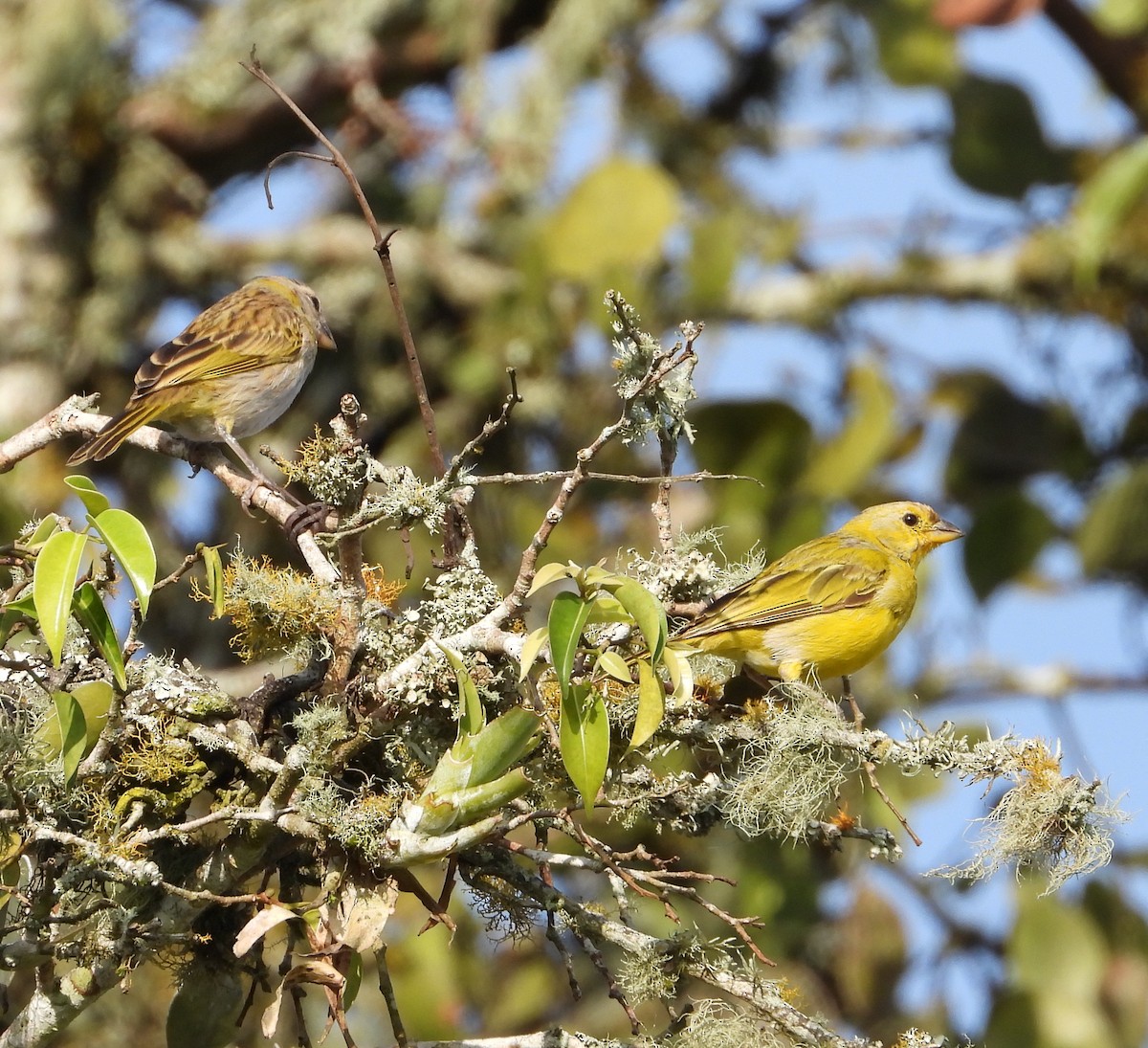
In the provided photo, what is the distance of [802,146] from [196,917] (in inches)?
321

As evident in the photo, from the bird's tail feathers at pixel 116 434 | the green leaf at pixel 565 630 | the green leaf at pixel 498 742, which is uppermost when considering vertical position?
the green leaf at pixel 565 630

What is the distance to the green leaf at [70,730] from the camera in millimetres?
2596

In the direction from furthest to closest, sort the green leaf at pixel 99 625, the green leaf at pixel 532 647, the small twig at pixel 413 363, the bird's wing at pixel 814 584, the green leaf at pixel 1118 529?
the green leaf at pixel 1118 529
the bird's wing at pixel 814 584
the small twig at pixel 413 363
the green leaf at pixel 99 625
the green leaf at pixel 532 647

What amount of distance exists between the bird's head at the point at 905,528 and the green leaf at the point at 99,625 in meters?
3.66

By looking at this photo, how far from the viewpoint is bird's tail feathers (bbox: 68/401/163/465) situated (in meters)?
4.80

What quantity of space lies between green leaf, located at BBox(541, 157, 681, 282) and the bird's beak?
2482 millimetres

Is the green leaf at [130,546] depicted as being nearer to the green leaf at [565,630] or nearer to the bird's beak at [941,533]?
the green leaf at [565,630]

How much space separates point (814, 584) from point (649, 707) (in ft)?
8.66

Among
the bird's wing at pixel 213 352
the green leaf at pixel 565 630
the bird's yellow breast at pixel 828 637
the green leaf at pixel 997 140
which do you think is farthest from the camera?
the green leaf at pixel 997 140

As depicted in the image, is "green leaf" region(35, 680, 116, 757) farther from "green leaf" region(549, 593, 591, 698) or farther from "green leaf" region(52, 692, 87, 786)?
"green leaf" region(549, 593, 591, 698)

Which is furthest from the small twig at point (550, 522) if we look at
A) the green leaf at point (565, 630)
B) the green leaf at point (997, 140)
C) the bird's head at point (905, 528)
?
the green leaf at point (997, 140)

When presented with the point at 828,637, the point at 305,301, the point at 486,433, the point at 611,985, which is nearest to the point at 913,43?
the point at 305,301

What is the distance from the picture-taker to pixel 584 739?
2.58 metres

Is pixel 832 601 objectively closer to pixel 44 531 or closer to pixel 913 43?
pixel 44 531
